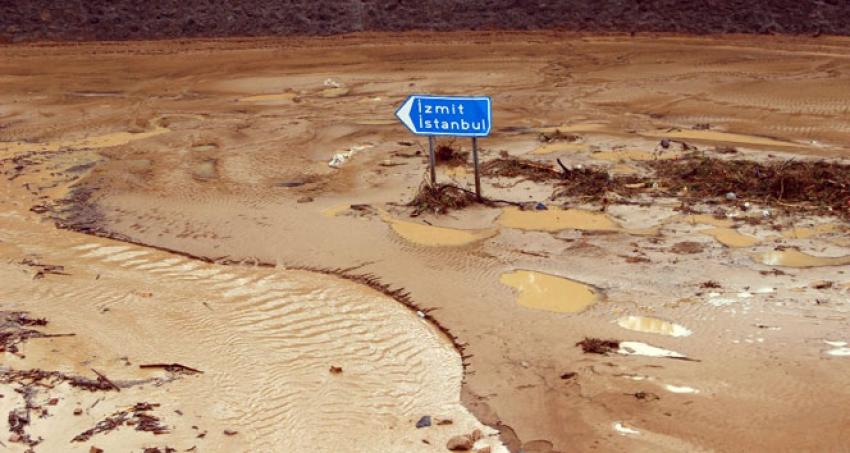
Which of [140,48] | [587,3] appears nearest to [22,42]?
[140,48]

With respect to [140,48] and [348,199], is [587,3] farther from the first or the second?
[348,199]

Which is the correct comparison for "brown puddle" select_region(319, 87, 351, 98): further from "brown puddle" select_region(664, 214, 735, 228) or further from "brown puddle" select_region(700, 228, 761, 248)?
"brown puddle" select_region(700, 228, 761, 248)

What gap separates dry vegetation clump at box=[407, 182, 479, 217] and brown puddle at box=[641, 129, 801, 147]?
9.88 feet

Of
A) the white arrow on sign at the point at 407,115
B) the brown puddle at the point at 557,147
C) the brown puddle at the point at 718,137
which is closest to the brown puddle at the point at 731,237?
the white arrow on sign at the point at 407,115

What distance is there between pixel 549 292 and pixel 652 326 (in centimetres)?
88

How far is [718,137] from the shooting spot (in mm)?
10258

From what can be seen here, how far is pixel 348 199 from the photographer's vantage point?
8695 millimetres

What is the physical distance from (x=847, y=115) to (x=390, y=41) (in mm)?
7977

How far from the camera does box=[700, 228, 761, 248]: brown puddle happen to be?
7088mm

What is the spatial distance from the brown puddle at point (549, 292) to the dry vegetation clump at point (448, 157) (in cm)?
286

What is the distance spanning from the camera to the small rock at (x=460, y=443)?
473cm

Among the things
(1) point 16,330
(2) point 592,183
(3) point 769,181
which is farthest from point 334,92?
(1) point 16,330

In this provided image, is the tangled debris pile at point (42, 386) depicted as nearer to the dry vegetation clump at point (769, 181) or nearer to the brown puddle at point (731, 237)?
the brown puddle at point (731, 237)

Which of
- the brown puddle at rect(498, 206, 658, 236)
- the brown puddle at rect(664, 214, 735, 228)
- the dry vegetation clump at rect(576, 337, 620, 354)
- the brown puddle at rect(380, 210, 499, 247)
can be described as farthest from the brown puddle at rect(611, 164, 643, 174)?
the dry vegetation clump at rect(576, 337, 620, 354)
